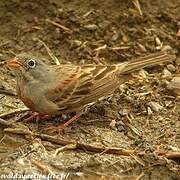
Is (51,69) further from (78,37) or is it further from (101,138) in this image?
(78,37)

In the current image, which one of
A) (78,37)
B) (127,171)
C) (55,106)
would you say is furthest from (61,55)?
(127,171)

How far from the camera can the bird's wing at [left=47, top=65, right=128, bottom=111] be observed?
7.53 m

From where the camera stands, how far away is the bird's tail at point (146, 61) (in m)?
8.09

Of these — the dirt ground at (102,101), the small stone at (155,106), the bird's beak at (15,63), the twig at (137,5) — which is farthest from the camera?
the twig at (137,5)

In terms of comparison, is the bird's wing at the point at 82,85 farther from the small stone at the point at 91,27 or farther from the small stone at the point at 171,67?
the small stone at the point at 91,27

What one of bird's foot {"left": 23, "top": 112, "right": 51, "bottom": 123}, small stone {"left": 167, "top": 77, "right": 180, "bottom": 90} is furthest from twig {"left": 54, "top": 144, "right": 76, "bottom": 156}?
small stone {"left": 167, "top": 77, "right": 180, "bottom": 90}

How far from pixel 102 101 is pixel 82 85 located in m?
0.45

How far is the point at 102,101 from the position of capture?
8.06 meters

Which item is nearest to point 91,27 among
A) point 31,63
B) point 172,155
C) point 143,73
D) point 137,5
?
point 137,5

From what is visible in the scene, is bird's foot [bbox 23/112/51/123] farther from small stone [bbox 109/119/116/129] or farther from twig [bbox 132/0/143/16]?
twig [bbox 132/0/143/16]

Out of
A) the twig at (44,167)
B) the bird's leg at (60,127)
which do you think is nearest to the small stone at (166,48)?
the bird's leg at (60,127)

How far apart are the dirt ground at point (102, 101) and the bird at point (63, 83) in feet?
0.86

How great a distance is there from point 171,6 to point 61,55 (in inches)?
72.0

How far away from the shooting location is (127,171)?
672 cm
